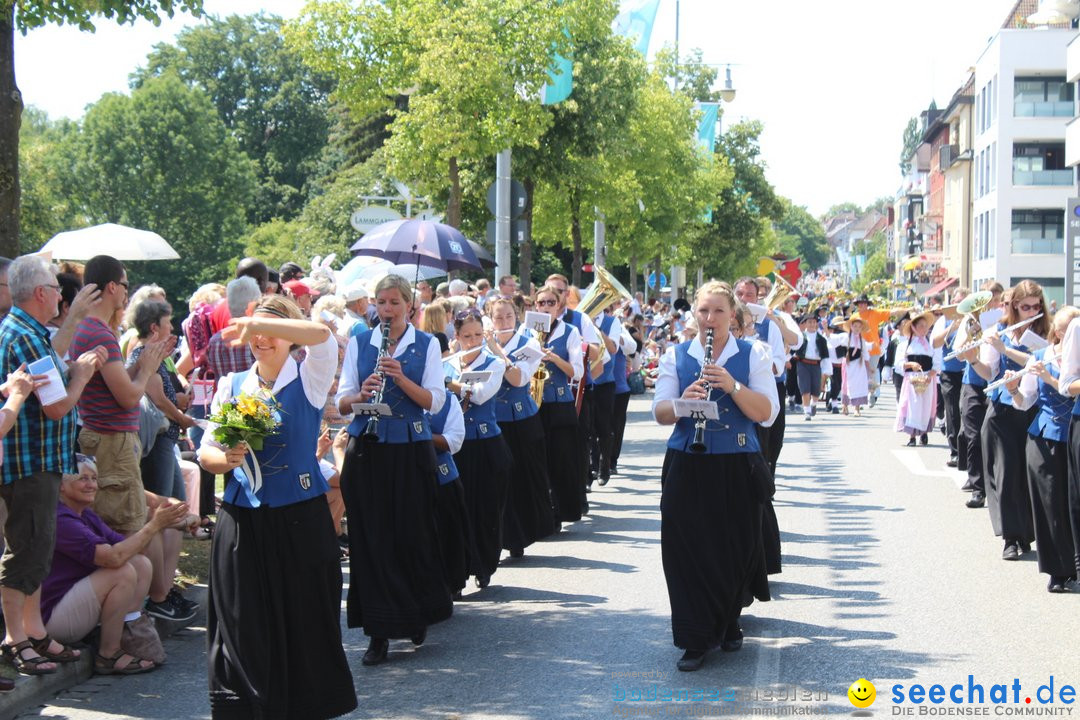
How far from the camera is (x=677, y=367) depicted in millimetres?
7203

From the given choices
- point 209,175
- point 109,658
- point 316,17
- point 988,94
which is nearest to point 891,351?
point 316,17

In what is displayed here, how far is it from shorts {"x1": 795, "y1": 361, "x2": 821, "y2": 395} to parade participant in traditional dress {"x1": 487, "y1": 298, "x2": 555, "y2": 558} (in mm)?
15224

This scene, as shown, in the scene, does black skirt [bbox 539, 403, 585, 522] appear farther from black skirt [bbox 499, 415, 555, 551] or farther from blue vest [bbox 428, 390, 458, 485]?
blue vest [bbox 428, 390, 458, 485]

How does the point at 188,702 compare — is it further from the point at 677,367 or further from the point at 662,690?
the point at 677,367

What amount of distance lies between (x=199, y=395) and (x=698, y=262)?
54.4 m

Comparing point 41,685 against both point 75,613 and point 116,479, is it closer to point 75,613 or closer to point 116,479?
point 75,613

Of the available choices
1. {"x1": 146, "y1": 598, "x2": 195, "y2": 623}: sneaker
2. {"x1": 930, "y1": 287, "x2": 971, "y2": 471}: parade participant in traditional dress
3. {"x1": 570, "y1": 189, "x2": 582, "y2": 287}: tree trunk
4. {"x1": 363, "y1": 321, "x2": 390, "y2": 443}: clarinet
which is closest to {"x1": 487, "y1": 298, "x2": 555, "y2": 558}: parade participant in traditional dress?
{"x1": 363, "y1": 321, "x2": 390, "y2": 443}: clarinet

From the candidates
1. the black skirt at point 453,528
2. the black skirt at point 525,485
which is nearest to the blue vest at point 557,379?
the black skirt at point 525,485

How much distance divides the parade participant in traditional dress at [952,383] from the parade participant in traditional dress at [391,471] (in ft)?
26.5

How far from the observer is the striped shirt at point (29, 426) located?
21.8 ft

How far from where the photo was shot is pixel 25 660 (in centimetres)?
667

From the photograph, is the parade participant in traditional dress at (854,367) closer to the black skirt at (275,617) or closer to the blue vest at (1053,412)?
the blue vest at (1053,412)

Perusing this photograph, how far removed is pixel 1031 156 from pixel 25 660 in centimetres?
5944

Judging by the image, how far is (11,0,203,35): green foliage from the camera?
375 inches
